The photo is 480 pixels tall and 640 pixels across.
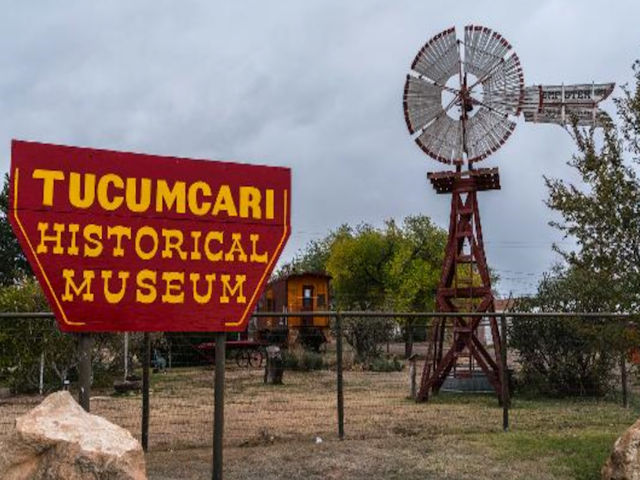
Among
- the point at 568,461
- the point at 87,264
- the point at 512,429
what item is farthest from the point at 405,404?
the point at 87,264

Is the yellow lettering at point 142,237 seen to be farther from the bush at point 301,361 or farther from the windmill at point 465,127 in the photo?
the bush at point 301,361

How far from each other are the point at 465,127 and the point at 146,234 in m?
11.2

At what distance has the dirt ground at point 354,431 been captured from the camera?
7.87 meters

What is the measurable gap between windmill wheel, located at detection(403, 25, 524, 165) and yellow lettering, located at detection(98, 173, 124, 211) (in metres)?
11.0

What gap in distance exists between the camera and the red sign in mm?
5637

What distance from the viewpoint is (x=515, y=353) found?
17.3 meters

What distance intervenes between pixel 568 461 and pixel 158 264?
208 inches

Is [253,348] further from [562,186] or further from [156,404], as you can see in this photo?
[562,186]

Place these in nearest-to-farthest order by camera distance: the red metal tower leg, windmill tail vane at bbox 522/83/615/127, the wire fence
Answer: the wire fence
windmill tail vane at bbox 522/83/615/127
the red metal tower leg

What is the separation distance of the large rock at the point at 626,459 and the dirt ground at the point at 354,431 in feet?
3.22

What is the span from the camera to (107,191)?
19.2 ft

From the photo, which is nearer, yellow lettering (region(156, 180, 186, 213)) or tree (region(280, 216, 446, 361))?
yellow lettering (region(156, 180, 186, 213))

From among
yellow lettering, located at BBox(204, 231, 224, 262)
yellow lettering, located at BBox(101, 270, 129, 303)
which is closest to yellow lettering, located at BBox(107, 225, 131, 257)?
yellow lettering, located at BBox(101, 270, 129, 303)

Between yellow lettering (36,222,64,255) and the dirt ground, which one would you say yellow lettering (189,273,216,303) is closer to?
yellow lettering (36,222,64,255)
